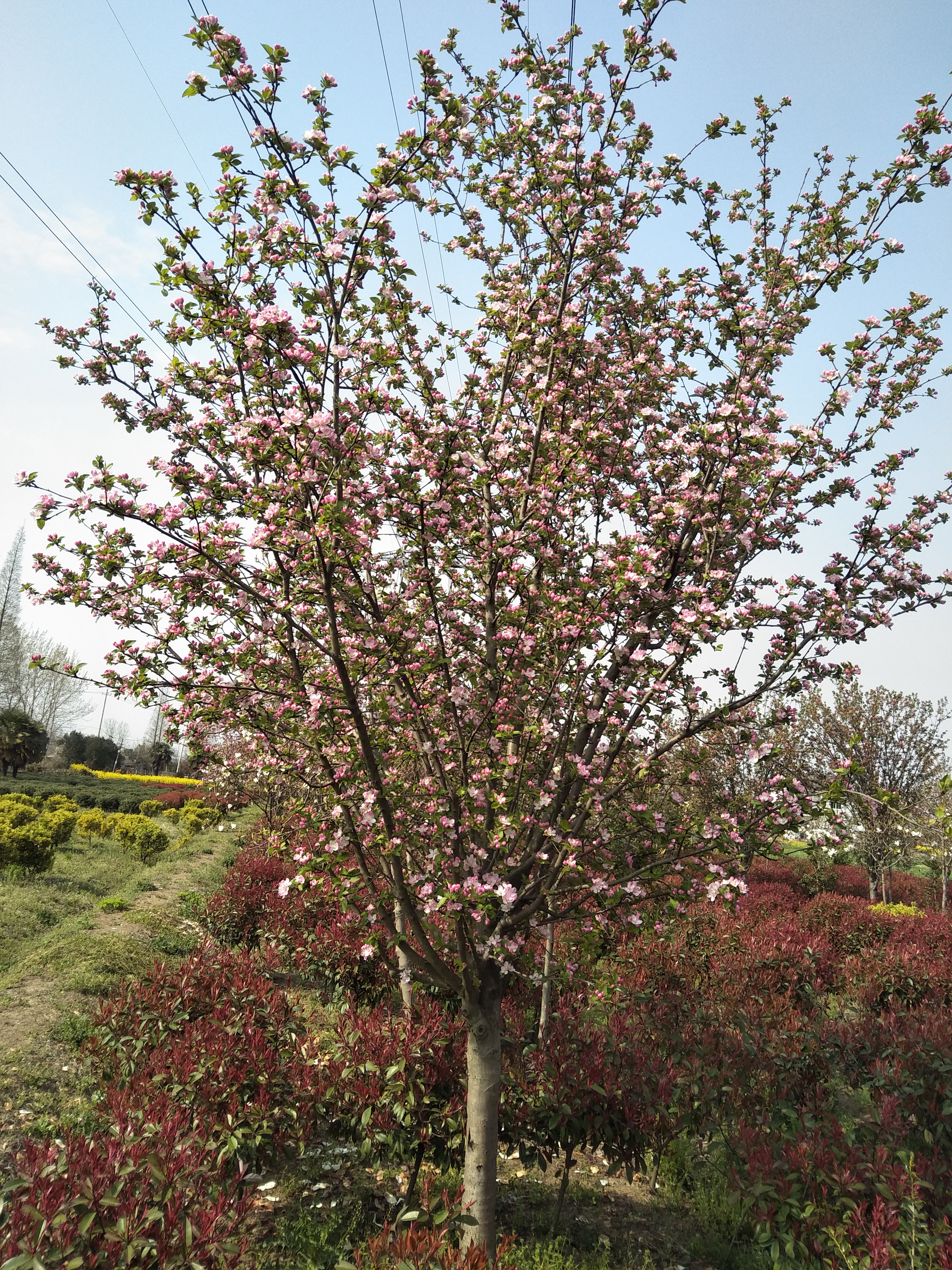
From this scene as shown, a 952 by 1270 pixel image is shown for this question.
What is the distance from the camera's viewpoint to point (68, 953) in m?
8.38

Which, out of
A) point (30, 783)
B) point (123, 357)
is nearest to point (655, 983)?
point (123, 357)

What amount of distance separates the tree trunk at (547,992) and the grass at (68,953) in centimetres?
352

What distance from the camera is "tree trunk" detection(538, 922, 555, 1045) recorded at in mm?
6498

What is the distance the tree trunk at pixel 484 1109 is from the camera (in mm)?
4270

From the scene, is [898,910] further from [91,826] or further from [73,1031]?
[91,826]

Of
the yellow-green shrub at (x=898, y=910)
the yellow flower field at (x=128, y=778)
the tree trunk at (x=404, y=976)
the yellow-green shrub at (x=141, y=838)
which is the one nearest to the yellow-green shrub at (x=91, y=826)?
the yellow-green shrub at (x=141, y=838)

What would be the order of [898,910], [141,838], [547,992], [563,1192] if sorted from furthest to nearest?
[141,838], [898,910], [547,992], [563,1192]

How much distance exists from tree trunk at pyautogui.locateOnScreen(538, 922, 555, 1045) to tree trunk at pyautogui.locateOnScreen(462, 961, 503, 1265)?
1.66m

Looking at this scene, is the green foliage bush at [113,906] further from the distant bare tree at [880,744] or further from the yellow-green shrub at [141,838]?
the distant bare tree at [880,744]

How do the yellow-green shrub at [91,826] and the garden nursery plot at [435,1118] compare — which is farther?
the yellow-green shrub at [91,826]

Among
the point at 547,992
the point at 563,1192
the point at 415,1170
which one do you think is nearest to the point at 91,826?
the point at 547,992

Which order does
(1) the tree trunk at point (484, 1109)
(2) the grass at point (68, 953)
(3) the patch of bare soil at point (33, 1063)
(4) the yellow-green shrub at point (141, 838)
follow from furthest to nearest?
(4) the yellow-green shrub at point (141, 838) → (2) the grass at point (68, 953) → (3) the patch of bare soil at point (33, 1063) → (1) the tree trunk at point (484, 1109)

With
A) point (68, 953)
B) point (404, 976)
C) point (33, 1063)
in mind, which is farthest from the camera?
point (68, 953)

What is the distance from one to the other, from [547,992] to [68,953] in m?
5.41
